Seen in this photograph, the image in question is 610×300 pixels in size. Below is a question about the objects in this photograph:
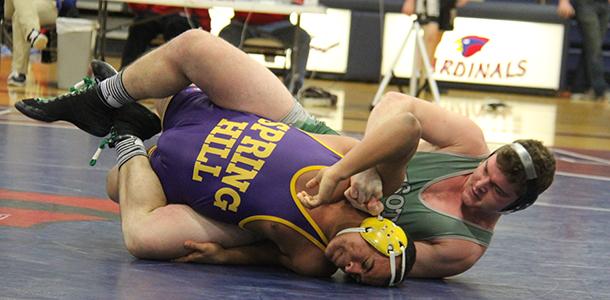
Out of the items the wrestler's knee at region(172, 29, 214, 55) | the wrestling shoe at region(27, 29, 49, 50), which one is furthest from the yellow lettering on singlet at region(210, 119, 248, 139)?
the wrestling shoe at region(27, 29, 49, 50)

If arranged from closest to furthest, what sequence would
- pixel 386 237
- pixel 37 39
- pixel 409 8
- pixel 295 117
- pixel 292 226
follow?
pixel 386 237 < pixel 292 226 < pixel 295 117 < pixel 37 39 < pixel 409 8

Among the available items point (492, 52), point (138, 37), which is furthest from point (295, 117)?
point (492, 52)

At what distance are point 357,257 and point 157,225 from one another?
56 cm

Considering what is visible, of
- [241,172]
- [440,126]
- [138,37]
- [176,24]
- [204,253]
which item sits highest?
[440,126]

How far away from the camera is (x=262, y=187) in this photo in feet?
10.1

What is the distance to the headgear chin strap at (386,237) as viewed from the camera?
2.92 metres

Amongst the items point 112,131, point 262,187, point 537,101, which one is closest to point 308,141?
point 262,187

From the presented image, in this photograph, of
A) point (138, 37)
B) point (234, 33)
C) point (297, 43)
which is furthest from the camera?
point (138, 37)

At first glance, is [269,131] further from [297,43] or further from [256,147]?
[297,43]

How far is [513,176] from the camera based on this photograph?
2951 mm

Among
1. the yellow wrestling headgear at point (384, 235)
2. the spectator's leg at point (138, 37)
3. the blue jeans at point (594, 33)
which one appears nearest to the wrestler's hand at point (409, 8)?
the spectator's leg at point (138, 37)

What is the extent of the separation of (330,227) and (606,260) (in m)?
1.01

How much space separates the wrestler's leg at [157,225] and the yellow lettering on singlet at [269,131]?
26 cm

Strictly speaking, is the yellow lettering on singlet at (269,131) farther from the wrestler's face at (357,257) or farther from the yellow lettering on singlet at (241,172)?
the wrestler's face at (357,257)
